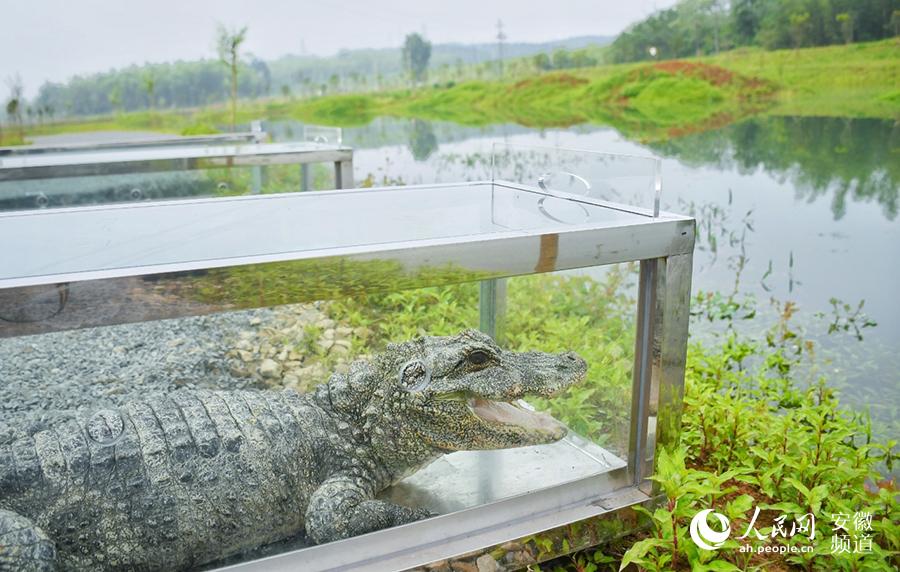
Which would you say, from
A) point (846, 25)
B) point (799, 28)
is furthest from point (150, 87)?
point (846, 25)

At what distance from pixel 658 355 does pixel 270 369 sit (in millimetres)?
1014

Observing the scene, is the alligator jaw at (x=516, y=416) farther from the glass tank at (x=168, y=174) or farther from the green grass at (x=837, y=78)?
the green grass at (x=837, y=78)

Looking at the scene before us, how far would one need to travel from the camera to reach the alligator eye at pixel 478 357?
1893 mm

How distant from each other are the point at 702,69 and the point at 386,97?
5.52m

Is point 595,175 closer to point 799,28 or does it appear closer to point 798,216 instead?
point 798,216

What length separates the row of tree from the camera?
899cm

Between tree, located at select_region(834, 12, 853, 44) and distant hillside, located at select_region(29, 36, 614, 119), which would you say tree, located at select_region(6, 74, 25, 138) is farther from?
tree, located at select_region(834, 12, 853, 44)

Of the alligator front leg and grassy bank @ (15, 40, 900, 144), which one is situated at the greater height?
grassy bank @ (15, 40, 900, 144)

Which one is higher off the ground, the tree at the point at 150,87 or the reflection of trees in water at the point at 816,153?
the tree at the point at 150,87

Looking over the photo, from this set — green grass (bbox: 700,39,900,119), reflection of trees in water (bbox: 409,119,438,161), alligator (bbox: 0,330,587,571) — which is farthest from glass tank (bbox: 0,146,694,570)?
green grass (bbox: 700,39,900,119)

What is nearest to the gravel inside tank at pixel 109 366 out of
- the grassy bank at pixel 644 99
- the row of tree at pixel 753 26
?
the grassy bank at pixel 644 99

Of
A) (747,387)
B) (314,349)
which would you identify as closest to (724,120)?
(747,387)

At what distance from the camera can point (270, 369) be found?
1.78 meters

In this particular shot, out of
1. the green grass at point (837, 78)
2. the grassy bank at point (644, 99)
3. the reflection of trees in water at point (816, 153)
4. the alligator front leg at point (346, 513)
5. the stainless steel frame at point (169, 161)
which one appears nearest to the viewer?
the alligator front leg at point (346, 513)
